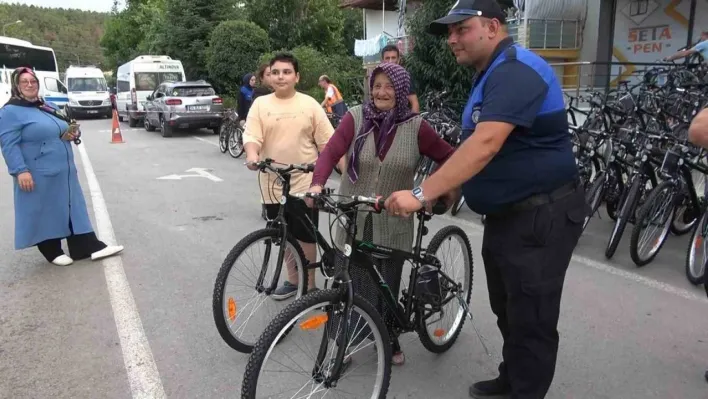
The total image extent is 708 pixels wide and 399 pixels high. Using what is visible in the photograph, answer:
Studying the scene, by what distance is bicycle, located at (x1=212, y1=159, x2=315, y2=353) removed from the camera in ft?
10.6

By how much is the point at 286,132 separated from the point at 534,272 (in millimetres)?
2130

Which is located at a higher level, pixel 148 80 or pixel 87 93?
pixel 148 80

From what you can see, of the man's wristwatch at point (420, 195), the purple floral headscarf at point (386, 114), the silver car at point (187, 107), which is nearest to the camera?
the man's wristwatch at point (420, 195)

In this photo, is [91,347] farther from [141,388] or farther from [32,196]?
[32,196]

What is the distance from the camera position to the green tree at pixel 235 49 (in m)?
22.8

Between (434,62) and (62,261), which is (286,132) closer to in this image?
(62,261)

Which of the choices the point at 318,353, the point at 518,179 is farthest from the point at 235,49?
the point at 518,179

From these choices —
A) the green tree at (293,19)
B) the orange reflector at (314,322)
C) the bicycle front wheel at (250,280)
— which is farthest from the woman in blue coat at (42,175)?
the green tree at (293,19)

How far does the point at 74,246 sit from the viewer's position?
527 centimetres

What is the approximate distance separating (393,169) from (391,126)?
23cm

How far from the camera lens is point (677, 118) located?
22.0 ft

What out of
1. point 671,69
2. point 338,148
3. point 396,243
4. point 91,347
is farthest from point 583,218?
point 671,69

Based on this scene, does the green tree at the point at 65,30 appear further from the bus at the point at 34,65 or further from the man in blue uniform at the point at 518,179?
the man in blue uniform at the point at 518,179

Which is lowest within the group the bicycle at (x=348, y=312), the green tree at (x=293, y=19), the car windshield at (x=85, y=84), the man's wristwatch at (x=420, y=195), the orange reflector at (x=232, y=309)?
the orange reflector at (x=232, y=309)
